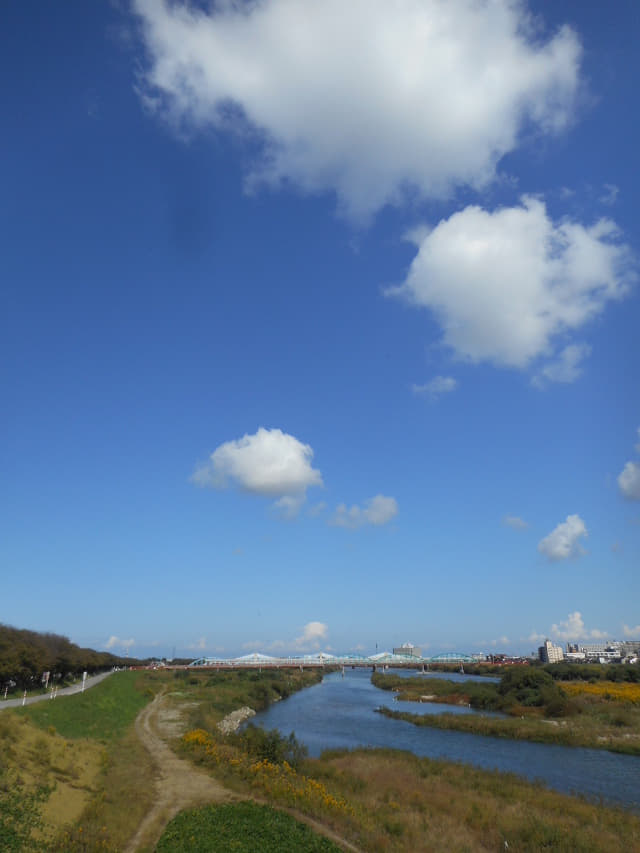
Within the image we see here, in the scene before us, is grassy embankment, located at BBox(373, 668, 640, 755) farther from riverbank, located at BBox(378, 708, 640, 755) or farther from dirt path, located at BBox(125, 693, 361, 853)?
dirt path, located at BBox(125, 693, 361, 853)

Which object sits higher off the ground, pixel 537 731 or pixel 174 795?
pixel 174 795

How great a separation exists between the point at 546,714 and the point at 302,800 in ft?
190

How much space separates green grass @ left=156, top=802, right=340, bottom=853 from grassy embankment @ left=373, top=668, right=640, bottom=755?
1676 inches

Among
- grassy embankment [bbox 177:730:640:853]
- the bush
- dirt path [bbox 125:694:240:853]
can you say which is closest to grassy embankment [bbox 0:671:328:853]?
dirt path [bbox 125:694:240:853]

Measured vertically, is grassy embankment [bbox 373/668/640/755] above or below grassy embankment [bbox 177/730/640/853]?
below

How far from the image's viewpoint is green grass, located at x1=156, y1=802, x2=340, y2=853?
17.5 m

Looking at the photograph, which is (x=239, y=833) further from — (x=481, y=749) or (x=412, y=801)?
(x=481, y=749)

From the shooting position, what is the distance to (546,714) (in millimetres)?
67688

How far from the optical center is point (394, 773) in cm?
3416

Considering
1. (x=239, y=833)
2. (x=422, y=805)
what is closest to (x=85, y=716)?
(x=422, y=805)

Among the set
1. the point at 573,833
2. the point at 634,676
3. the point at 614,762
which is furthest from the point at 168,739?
the point at 634,676

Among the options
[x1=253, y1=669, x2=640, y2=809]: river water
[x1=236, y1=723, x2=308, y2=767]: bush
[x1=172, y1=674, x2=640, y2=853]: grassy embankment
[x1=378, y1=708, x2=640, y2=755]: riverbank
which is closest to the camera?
[x1=172, y1=674, x2=640, y2=853]: grassy embankment

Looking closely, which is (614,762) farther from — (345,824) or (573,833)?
(345,824)

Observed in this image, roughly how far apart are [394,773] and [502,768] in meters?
12.3
